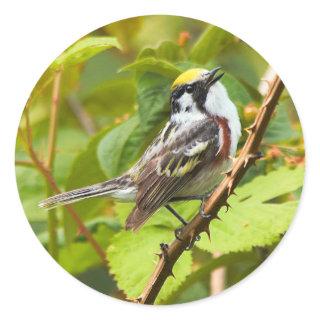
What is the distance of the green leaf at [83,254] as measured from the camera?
6.07ft

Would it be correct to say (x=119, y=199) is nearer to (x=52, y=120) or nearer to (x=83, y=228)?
(x=83, y=228)

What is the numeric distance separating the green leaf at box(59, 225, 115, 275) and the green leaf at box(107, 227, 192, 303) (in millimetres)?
48

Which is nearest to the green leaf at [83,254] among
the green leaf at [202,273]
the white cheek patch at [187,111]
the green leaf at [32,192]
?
the green leaf at [32,192]

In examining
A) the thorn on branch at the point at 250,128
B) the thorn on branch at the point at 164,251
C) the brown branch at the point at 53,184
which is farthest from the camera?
the brown branch at the point at 53,184

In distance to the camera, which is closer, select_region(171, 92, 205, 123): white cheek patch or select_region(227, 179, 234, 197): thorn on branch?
select_region(227, 179, 234, 197): thorn on branch

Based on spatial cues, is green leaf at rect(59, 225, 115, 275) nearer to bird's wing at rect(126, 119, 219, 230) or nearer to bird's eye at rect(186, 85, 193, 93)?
→ bird's wing at rect(126, 119, 219, 230)

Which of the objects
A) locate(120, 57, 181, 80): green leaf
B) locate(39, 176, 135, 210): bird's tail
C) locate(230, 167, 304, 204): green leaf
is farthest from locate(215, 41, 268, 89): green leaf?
locate(39, 176, 135, 210): bird's tail

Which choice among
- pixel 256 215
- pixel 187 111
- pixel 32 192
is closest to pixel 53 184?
pixel 32 192

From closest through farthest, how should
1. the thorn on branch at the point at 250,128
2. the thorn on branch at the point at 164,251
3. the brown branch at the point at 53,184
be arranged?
the thorn on branch at the point at 250,128 < the thorn on branch at the point at 164,251 < the brown branch at the point at 53,184

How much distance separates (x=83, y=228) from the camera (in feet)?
6.00

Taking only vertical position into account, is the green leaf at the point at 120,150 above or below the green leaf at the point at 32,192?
above

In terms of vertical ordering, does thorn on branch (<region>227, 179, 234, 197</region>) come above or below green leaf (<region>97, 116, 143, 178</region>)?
below

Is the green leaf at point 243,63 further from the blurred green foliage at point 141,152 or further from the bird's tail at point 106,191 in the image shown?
the bird's tail at point 106,191

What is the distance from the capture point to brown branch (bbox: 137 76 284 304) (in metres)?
1.60
